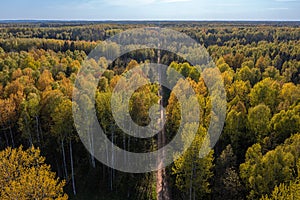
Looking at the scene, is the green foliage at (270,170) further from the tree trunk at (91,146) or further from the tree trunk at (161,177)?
the tree trunk at (91,146)

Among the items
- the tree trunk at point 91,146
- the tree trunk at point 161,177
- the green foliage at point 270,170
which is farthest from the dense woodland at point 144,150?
the tree trunk at point 161,177

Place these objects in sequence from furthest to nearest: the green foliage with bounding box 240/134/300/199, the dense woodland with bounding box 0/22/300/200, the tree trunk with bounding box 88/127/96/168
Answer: the tree trunk with bounding box 88/127/96/168
the green foliage with bounding box 240/134/300/199
the dense woodland with bounding box 0/22/300/200

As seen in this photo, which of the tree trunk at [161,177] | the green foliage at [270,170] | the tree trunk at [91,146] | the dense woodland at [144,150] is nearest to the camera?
the dense woodland at [144,150]

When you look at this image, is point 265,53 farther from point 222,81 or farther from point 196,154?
point 196,154

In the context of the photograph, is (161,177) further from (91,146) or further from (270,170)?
(270,170)

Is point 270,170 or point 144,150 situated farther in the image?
point 144,150

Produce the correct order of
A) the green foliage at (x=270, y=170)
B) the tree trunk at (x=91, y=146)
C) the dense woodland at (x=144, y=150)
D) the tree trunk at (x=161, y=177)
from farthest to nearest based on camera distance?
the tree trunk at (x=91, y=146) < the tree trunk at (x=161, y=177) < the green foliage at (x=270, y=170) < the dense woodland at (x=144, y=150)

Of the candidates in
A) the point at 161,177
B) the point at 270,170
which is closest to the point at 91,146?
the point at 161,177

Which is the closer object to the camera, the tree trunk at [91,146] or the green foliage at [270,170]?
the green foliage at [270,170]

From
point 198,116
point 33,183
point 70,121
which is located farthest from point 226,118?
point 33,183

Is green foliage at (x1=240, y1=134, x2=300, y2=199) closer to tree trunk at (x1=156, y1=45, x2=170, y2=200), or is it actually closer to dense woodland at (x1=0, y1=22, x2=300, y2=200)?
dense woodland at (x1=0, y1=22, x2=300, y2=200)

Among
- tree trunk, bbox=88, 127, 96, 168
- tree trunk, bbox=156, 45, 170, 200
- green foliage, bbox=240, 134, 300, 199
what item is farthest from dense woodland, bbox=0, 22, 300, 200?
tree trunk, bbox=156, 45, 170, 200
